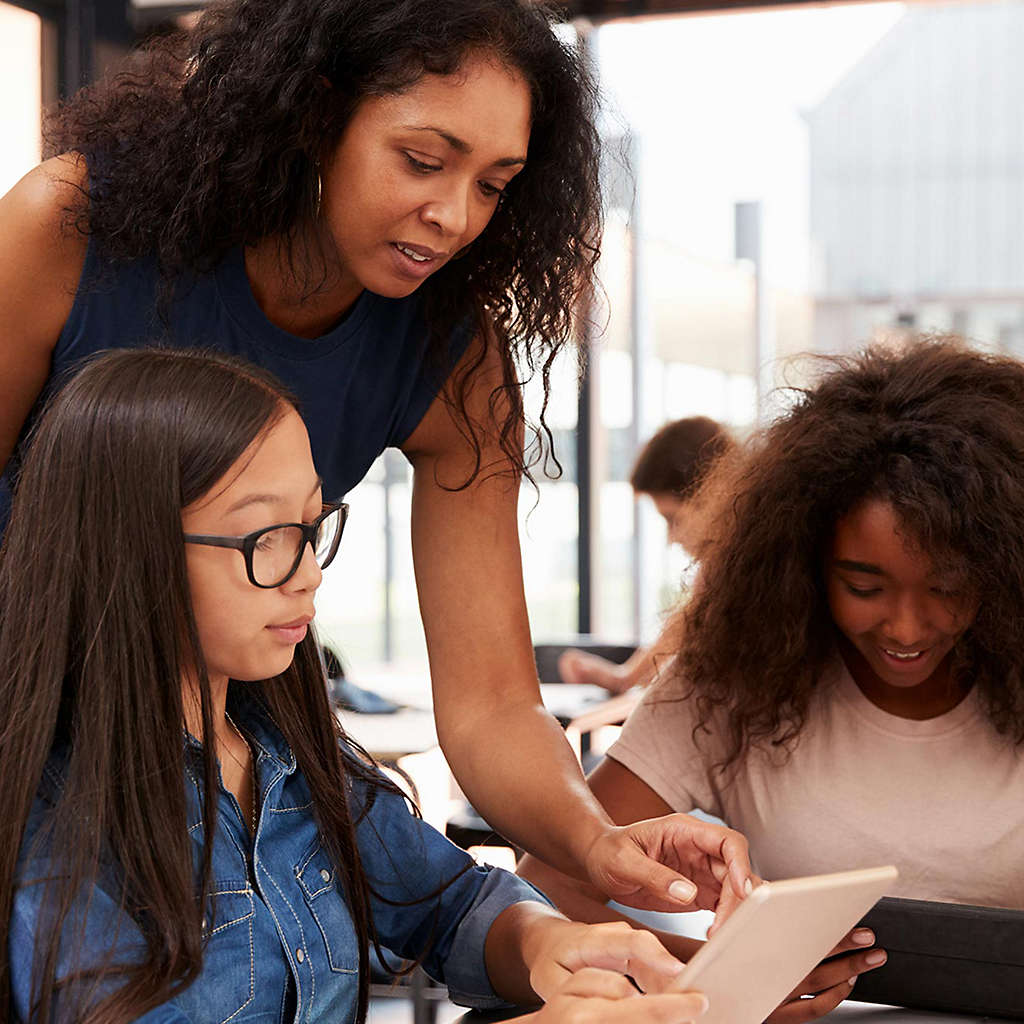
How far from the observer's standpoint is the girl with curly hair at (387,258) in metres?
1.24

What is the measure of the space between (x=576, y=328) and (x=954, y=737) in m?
0.64

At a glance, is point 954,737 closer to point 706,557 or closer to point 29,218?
point 706,557

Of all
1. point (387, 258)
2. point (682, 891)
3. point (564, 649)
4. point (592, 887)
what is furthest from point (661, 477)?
point (682, 891)

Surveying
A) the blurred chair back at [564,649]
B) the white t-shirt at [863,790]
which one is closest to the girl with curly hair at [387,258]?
the white t-shirt at [863,790]

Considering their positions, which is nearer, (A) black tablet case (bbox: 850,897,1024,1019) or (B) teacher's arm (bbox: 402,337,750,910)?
(A) black tablet case (bbox: 850,897,1024,1019)

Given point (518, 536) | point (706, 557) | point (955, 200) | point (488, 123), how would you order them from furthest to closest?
point (955, 200)
point (706, 557)
point (518, 536)
point (488, 123)

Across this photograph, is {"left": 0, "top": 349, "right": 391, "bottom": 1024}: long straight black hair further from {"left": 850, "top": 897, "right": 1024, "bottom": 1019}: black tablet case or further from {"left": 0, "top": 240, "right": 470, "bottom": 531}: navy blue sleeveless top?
{"left": 850, "top": 897, "right": 1024, "bottom": 1019}: black tablet case

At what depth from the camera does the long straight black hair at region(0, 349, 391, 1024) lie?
3.24 ft

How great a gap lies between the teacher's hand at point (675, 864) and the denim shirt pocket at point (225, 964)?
32 centimetres

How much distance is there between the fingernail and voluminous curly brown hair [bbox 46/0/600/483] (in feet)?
1.94

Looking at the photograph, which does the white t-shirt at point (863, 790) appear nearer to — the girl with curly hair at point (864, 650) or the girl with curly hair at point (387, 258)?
the girl with curly hair at point (864, 650)

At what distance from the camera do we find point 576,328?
1531mm

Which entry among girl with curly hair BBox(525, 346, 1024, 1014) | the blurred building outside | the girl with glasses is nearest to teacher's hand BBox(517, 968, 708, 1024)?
the girl with glasses

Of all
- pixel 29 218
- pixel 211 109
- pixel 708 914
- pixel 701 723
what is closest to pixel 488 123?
pixel 211 109
